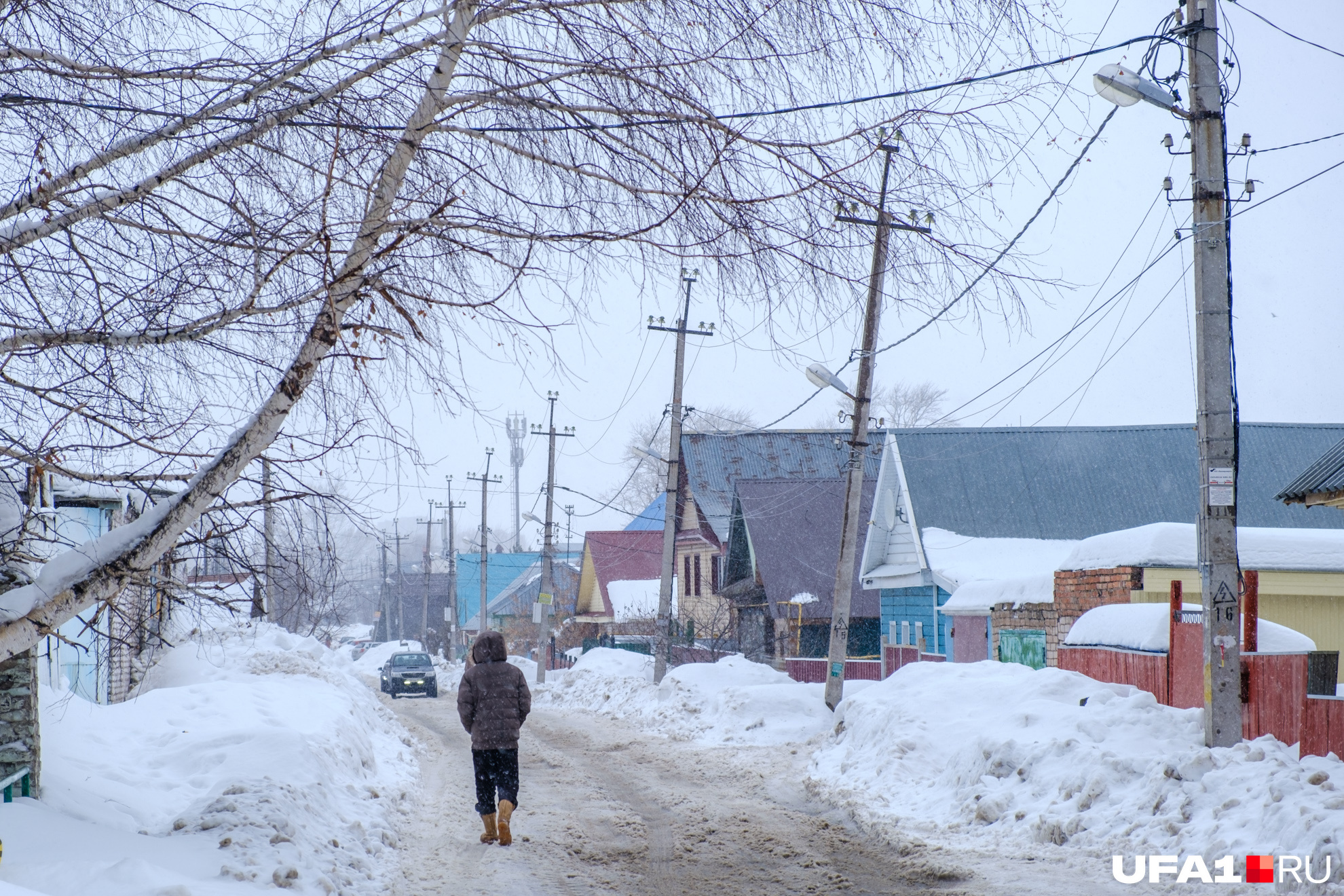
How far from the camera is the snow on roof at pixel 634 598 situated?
44812 mm

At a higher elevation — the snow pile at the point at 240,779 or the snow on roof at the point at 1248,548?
the snow on roof at the point at 1248,548

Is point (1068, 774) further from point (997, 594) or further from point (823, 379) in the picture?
point (997, 594)

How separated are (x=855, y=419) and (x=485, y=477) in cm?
3410

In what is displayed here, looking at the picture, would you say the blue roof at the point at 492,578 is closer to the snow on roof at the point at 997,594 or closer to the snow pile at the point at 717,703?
the snow pile at the point at 717,703

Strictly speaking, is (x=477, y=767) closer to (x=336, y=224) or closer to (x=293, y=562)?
(x=293, y=562)

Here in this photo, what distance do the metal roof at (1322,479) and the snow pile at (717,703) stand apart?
6897 mm

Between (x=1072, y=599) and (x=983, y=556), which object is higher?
(x=983, y=556)

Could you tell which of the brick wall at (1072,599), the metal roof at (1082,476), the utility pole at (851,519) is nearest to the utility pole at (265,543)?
the utility pole at (851,519)

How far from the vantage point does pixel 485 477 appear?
4991cm

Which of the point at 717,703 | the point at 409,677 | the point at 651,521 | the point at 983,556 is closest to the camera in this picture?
the point at 717,703

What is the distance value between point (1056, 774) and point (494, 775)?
189 inches

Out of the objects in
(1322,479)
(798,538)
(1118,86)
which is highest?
(1118,86)

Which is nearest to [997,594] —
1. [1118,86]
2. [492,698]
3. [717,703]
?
[717,703]

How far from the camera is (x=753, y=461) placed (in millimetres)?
38438
